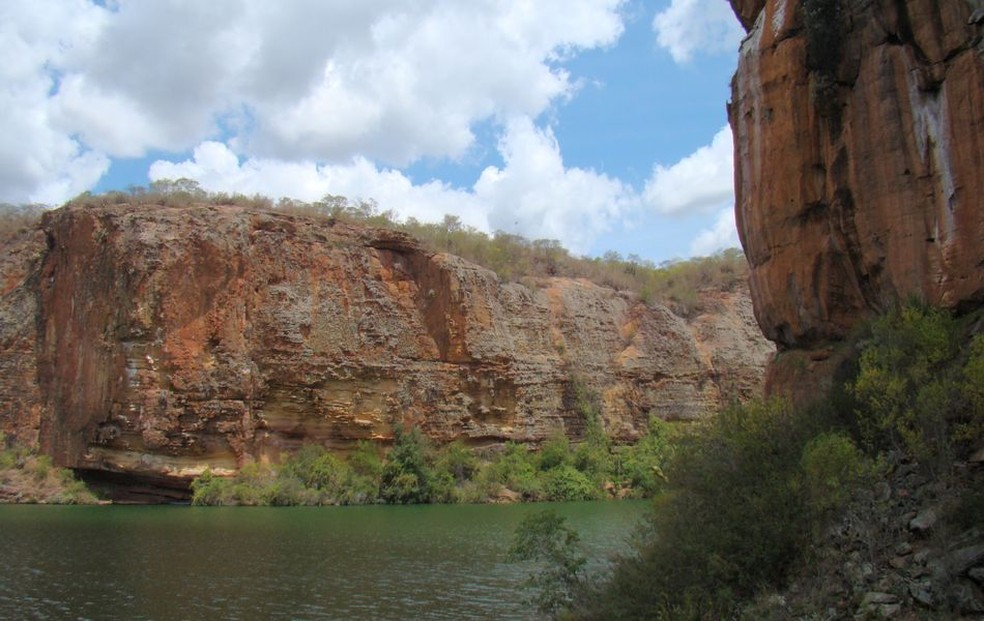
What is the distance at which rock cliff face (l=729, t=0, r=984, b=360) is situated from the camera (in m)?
11.3

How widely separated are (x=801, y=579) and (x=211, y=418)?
120 ft

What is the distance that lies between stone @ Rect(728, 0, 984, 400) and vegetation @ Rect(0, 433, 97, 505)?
36.1 meters

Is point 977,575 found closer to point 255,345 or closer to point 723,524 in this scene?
point 723,524

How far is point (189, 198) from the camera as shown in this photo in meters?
50.1

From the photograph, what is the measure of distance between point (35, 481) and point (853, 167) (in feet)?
135

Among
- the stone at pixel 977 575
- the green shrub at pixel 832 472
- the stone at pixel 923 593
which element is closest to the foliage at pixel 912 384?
the green shrub at pixel 832 472

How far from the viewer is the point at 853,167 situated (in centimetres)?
1362

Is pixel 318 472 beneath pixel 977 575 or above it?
beneath

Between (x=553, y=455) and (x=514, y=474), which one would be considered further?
(x=553, y=455)

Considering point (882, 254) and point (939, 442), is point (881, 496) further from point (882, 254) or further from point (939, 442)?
point (882, 254)

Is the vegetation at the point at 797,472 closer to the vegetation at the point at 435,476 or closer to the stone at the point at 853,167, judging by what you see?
the stone at the point at 853,167

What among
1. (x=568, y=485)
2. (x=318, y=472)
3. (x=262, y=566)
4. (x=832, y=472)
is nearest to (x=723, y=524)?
(x=832, y=472)

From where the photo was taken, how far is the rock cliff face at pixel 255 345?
40688mm

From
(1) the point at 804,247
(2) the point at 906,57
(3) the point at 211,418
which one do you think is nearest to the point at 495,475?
(3) the point at 211,418
